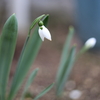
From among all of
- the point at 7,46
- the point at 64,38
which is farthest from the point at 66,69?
the point at 64,38

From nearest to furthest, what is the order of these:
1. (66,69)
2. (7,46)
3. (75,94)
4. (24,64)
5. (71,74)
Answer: (7,46)
(24,64)
(66,69)
(75,94)
(71,74)

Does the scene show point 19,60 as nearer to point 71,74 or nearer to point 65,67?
point 65,67

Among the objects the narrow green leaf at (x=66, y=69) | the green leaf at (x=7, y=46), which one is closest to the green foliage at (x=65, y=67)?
the narrow green leaf at (x=66, y=69)

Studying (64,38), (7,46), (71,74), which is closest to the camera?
(7,46)

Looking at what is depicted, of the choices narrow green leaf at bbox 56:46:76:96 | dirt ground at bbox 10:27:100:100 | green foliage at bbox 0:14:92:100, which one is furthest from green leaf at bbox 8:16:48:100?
dirt ground at bbox 10:27:100:100

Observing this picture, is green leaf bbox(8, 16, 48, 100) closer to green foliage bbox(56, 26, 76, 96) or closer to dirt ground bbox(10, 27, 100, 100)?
green foliage bbox(56, 26, 76, 96)

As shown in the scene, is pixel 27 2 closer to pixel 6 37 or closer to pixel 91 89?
pixel 91 89

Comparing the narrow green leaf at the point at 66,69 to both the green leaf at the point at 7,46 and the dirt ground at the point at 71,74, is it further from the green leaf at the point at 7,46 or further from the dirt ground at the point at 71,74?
the green leaf at the point at 7,46
